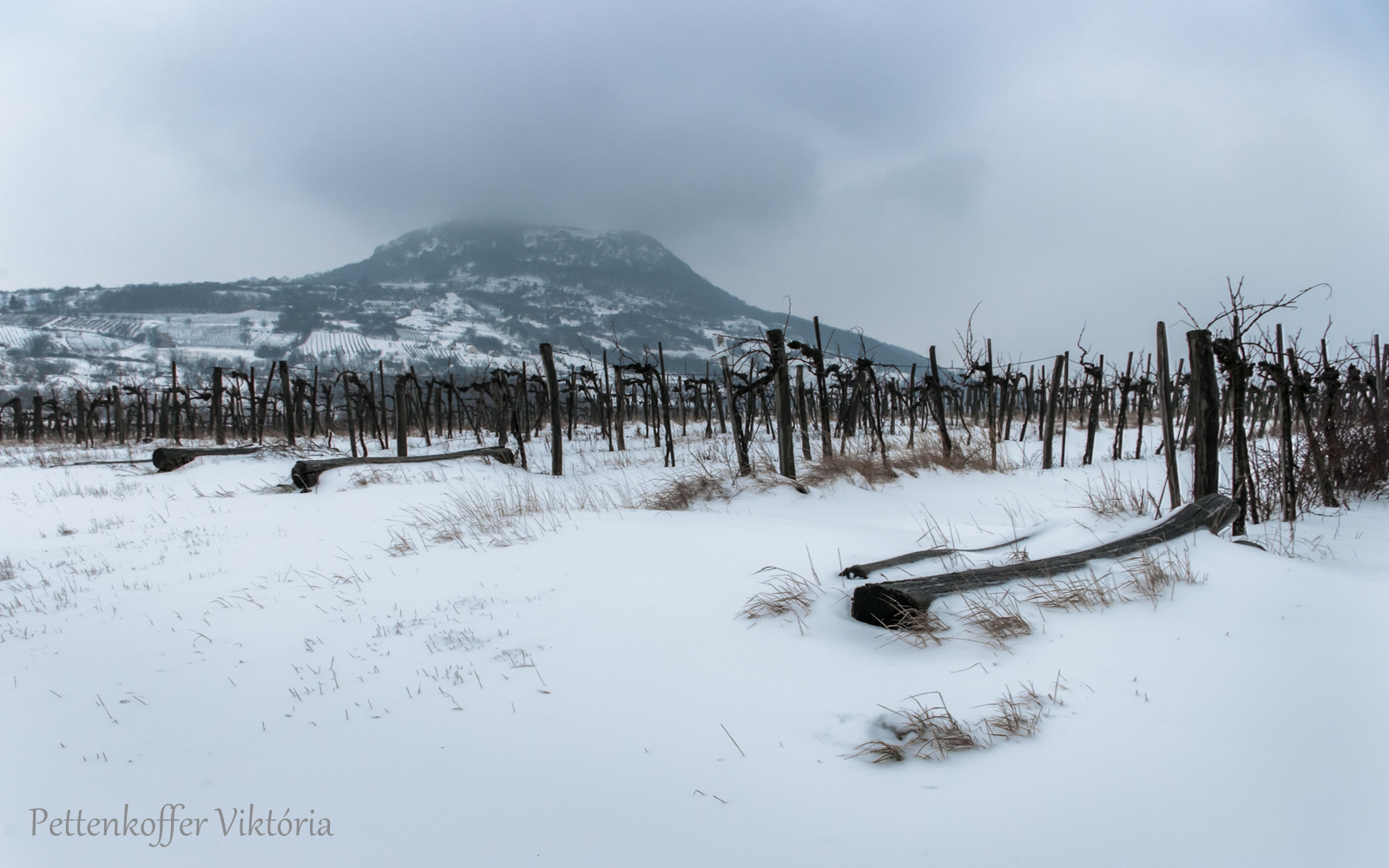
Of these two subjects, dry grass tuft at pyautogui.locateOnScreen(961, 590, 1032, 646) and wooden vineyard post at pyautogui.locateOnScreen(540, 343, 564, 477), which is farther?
wooden vineyard post at pyautogui.locateOnScreen(540, 343, 564, 477)

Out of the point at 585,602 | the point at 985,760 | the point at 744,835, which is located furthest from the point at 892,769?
the point at 585,602

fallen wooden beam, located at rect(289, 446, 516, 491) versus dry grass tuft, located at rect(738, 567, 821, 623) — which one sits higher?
fallen wooden beam, located at rect(289, 446, 516, 491)

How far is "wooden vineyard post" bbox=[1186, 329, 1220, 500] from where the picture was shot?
5.04 meters

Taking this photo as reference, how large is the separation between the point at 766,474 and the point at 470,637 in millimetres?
5226

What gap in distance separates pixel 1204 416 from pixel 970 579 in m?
3.82

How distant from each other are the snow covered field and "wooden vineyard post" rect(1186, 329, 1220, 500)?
88 cm

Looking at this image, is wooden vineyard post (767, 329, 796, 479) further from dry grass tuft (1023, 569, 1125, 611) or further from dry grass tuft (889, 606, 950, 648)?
dry grass tuft (889, 606, 950, 648)

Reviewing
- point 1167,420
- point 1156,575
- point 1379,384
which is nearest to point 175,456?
point 1156,575

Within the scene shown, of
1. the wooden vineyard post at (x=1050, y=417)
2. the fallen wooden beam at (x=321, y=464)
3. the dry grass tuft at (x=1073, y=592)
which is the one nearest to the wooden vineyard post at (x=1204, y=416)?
the dry grass tuft at (x=1073, y=592)

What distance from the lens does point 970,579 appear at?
290 centimetres

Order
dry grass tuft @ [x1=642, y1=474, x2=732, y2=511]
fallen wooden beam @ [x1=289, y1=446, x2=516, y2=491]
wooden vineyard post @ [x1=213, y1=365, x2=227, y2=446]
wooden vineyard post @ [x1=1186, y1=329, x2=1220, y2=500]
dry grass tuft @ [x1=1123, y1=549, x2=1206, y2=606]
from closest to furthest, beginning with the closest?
dry grass tuft @ [x1=1123, y1=549, x2=1206, y2=606] → wooden vineyard post @ [x1=1186, y1=329, x2=1220, y2=500] → dry grass tuft @ [x1=642, y1=474, x2=732, y2=511] → fallen wooden beam @ [x1=289, y1=446, x2=516, y2=491] → wooden vineyard post @ [x1=213, y1=365, x2=227, y2=446]

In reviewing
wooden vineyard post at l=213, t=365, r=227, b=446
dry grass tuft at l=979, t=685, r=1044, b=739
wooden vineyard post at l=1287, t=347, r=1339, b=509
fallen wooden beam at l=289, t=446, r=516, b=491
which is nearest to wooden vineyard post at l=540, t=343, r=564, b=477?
fallen wooden beam at l=289, t=446, r=516, b=491

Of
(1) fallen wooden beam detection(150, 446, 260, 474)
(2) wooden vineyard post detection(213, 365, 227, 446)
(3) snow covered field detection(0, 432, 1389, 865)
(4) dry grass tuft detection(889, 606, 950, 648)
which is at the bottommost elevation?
(3) snow covered field detection(0, 432, 1389, 865)

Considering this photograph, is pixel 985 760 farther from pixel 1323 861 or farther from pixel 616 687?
pixel 616 687
